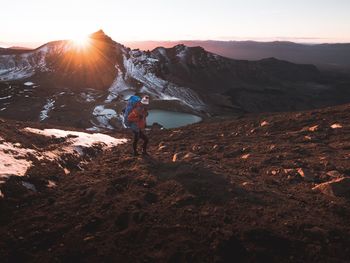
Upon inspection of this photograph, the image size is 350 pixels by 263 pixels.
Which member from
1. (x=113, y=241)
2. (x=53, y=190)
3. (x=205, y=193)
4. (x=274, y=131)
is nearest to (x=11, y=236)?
(x=113, y=241)

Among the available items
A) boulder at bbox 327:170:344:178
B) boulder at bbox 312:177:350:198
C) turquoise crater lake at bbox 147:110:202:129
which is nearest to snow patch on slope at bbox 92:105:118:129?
turquoise crater lake at bbox 147:110:202:129

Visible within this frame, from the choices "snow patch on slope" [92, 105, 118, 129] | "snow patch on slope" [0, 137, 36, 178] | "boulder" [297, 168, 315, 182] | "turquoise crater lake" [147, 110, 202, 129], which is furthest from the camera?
Result: "turquoise crater lake" [147, 110, 202, 129]

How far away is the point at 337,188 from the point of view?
909 cm

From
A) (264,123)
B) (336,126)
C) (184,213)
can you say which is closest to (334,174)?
(184,213)

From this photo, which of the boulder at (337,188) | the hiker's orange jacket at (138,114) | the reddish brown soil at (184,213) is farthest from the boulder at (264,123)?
the boulder at (337,188)

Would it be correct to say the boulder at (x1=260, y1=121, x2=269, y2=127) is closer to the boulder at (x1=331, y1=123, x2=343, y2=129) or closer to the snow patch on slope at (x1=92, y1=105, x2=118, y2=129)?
the boulder at (x1=331, y1=123, x2=343, y2=129)

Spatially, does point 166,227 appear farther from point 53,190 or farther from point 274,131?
point 274,131

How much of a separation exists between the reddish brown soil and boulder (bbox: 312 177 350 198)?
0.37 m

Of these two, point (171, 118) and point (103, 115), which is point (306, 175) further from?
point (171, 118)

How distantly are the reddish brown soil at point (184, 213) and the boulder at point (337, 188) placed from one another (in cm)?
37

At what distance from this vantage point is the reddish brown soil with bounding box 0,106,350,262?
22.4 feet

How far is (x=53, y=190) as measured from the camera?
11.1m

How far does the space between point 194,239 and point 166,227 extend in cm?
→ 89

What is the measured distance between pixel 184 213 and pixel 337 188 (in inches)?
169
